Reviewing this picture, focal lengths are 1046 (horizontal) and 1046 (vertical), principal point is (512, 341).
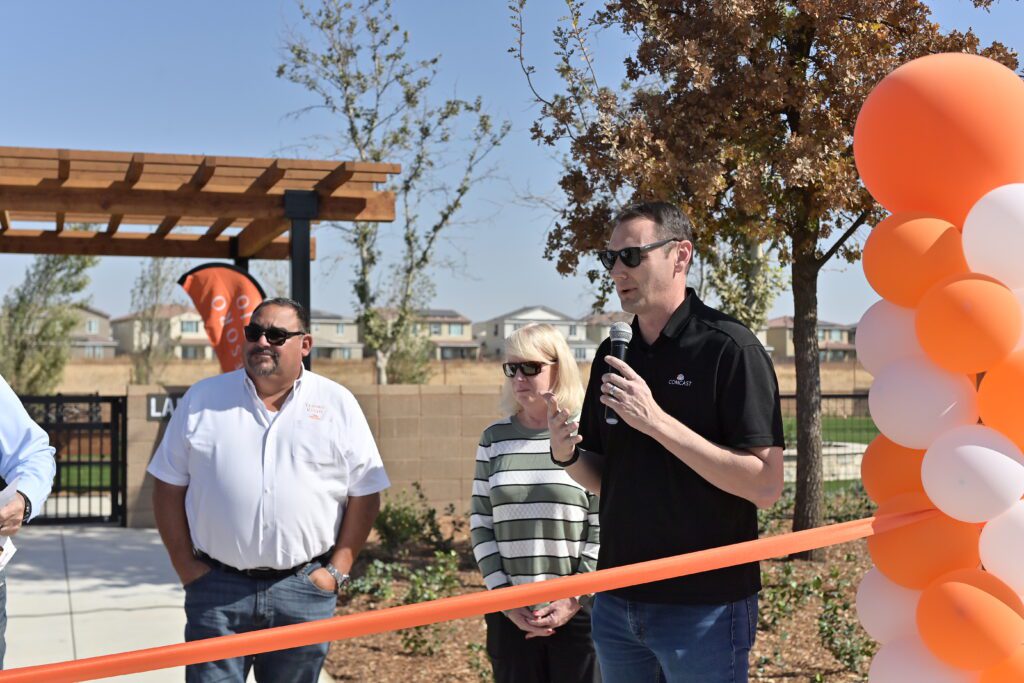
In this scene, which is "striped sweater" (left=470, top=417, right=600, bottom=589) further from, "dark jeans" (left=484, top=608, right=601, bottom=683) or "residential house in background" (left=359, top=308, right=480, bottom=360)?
"residential house in background" (left=359, top=308, right=480, bottom=360)

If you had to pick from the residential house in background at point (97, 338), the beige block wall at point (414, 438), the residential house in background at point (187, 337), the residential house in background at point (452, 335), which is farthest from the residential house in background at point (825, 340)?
the beige block wall at point (414, 438)

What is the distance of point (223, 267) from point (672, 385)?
7630mm

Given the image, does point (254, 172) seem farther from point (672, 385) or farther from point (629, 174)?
point (672, 385)

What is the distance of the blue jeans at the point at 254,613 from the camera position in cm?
362

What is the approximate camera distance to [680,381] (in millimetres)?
2928

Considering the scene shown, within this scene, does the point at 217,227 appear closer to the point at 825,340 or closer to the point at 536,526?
the point at 536,526

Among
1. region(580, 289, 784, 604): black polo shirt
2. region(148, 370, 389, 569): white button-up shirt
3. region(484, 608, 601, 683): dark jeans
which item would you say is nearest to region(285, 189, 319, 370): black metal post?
region(148, 370, 389, 569): white button-up shirt

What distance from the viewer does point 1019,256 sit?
2.55m

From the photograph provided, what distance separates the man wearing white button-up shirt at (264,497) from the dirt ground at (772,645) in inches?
78.2

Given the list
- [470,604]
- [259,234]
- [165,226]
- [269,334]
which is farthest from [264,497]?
[165,226]

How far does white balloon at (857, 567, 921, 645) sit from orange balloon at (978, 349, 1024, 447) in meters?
0.53

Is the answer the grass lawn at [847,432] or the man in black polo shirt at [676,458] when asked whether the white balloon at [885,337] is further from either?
the grass lawn at [847,432]

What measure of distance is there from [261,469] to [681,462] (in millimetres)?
1575

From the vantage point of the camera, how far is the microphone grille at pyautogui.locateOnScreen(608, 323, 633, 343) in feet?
9.87
